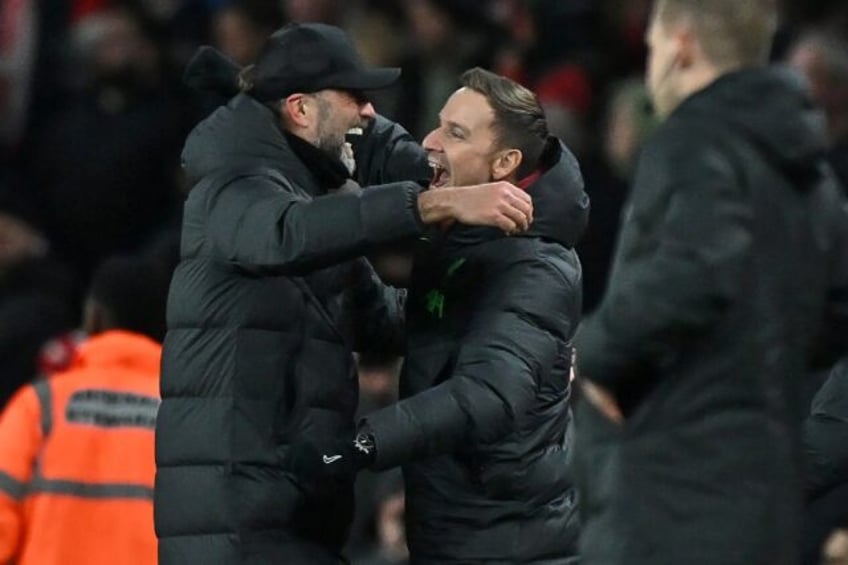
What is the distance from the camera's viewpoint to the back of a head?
22.8ft

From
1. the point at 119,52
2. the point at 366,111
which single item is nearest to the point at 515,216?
the point at 366,111

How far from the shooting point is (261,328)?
5.42m

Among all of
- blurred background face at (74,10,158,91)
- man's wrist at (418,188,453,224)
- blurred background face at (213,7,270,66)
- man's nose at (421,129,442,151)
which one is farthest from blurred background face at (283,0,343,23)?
man's wrist at (418,188,453,224)

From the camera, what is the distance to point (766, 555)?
4633 millimetres

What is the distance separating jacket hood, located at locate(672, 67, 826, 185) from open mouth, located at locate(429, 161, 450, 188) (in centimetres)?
113

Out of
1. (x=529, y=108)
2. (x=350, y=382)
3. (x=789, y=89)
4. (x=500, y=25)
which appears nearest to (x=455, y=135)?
(x=529, y=108)

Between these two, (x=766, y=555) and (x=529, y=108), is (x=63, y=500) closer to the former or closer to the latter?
(x=529, y=108)

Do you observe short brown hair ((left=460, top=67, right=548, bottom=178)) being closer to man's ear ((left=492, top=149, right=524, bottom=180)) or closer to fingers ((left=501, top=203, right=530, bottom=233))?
man's ear ((left=492, top=149, right=524, bottom=180))

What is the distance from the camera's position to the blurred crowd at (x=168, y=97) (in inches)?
382

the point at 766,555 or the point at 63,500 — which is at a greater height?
the point at 766,555

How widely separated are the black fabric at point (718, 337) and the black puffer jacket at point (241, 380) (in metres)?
0.95

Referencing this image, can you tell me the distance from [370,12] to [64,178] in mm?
1504

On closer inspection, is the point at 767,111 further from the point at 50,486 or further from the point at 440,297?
the point at 50,486

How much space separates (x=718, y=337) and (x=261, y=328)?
48.5 inches
